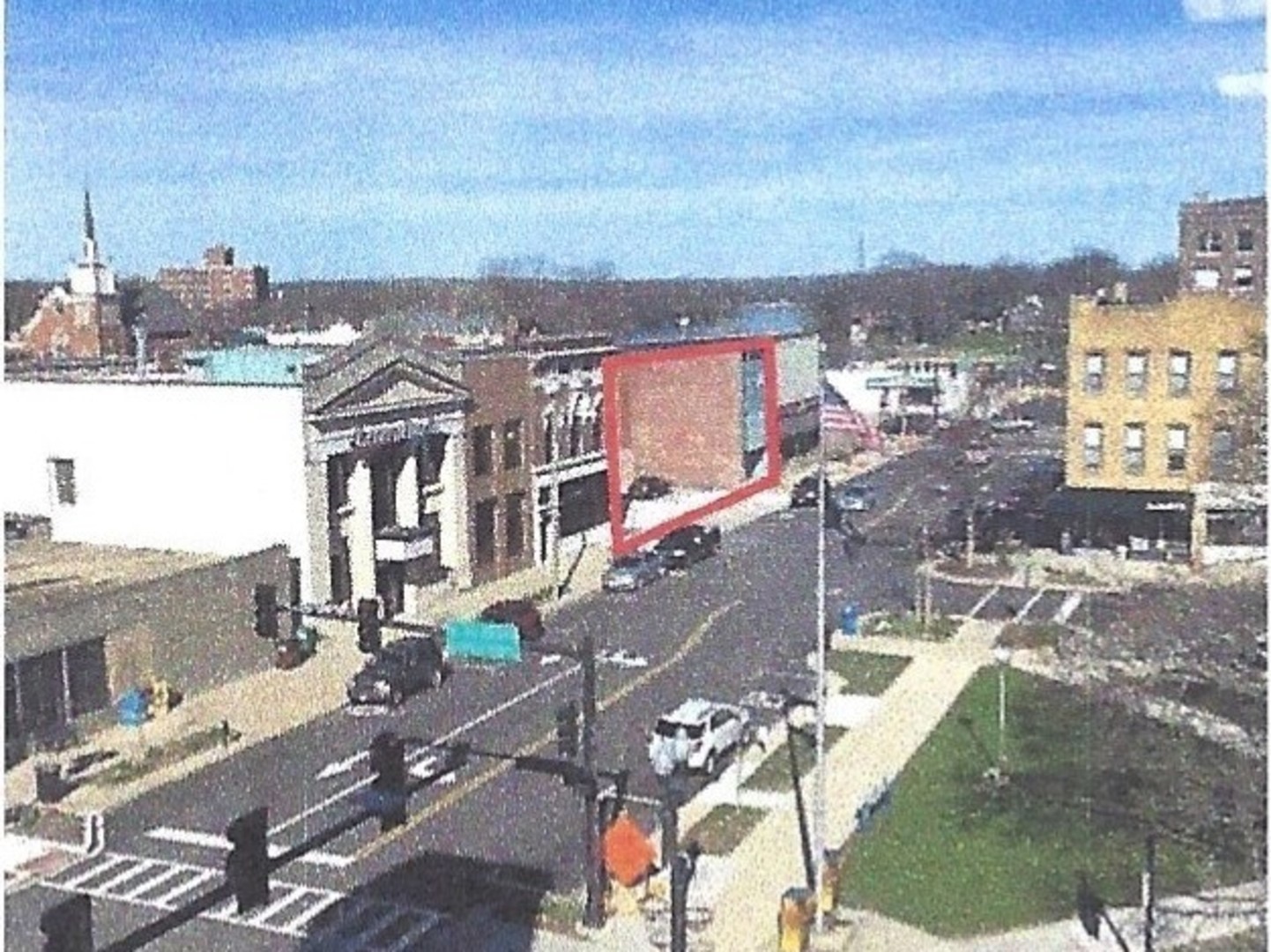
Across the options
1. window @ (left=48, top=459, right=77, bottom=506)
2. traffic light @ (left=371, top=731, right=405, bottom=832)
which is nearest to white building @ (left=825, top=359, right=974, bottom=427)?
traffic light @ (left=371, top=731, right=405, bottom=832)

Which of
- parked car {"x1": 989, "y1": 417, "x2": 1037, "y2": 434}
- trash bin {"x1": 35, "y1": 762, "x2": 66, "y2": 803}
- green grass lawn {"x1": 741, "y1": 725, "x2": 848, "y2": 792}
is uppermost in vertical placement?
parked car {"x1": 989, "y1": 417, "x2": 1037, "y2": 434}

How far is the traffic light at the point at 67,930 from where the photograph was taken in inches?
45.3

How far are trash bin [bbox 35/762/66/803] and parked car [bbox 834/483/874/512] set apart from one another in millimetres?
1102

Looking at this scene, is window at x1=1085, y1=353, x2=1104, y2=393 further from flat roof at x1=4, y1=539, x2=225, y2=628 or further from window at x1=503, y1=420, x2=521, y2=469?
flat roof at x1=4, y1=539, x2=225, y2=628

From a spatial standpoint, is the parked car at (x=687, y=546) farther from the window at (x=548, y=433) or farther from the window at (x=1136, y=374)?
the window at (x=1136, y=374)

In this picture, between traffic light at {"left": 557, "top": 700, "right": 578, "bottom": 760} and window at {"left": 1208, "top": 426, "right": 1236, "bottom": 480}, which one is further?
traffic light at {"left": 557, "top": 700, "right": 578, "bottom": 760}

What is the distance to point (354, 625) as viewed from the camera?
203 centimetres

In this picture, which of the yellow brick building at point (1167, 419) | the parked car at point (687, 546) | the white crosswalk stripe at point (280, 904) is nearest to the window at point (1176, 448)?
the yellow brick building at point (1167, 419)

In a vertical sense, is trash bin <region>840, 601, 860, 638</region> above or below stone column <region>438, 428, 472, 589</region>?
below

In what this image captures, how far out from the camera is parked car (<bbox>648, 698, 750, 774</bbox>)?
7.82 ft

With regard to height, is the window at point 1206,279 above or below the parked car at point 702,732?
above

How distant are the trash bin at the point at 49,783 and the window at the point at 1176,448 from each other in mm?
1448

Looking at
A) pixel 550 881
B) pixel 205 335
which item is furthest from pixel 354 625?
pixel 550 881

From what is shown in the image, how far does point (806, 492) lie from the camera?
2141 mm
